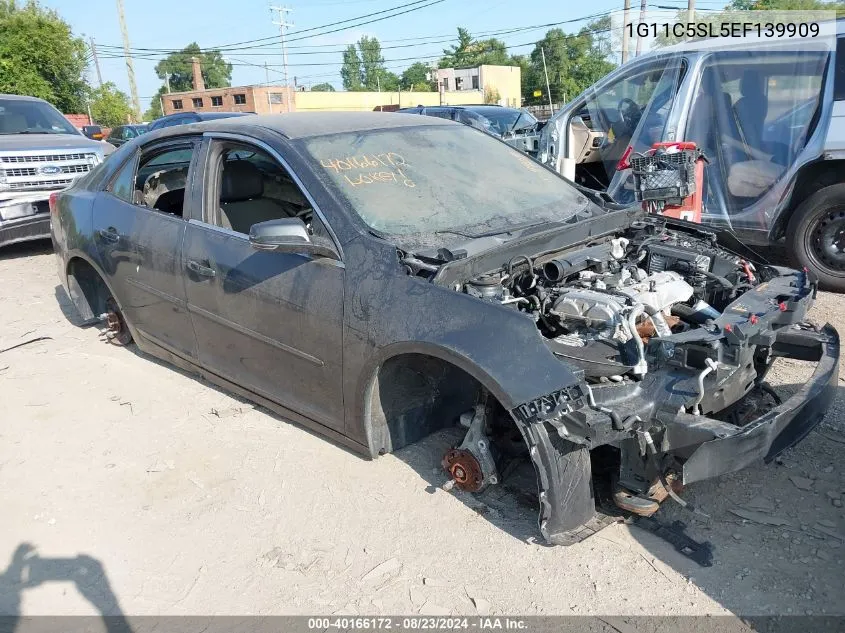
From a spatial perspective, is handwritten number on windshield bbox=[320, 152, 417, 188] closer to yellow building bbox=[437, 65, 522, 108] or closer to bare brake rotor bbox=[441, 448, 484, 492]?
bare brake rotor bbox=[441, 448, 484, 492]

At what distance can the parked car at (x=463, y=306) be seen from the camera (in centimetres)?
260

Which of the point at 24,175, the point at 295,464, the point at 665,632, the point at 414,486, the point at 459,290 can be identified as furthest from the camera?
the point at 24,175

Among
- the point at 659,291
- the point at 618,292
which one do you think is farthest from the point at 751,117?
the point at 618,292

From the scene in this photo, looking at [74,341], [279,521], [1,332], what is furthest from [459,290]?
[1,332]

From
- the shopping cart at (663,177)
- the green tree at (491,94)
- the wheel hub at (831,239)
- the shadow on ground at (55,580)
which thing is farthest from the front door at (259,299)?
the green tree at (491,94)

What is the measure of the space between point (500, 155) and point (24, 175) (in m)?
6.94

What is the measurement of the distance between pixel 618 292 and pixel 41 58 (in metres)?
32.4

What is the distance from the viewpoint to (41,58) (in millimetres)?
28578

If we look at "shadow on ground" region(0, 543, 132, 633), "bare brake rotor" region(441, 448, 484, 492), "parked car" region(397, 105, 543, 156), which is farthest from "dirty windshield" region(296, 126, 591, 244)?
"parked car" region(397, 105, 543, 156)

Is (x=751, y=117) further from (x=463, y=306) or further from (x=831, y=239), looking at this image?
(x=463, y=306)

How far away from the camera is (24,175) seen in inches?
334

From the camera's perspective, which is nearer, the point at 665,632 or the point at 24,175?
the point at 665,632

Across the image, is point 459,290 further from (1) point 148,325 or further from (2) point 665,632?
(1) point 148,325

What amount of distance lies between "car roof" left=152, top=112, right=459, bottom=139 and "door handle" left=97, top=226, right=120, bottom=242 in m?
0.74
